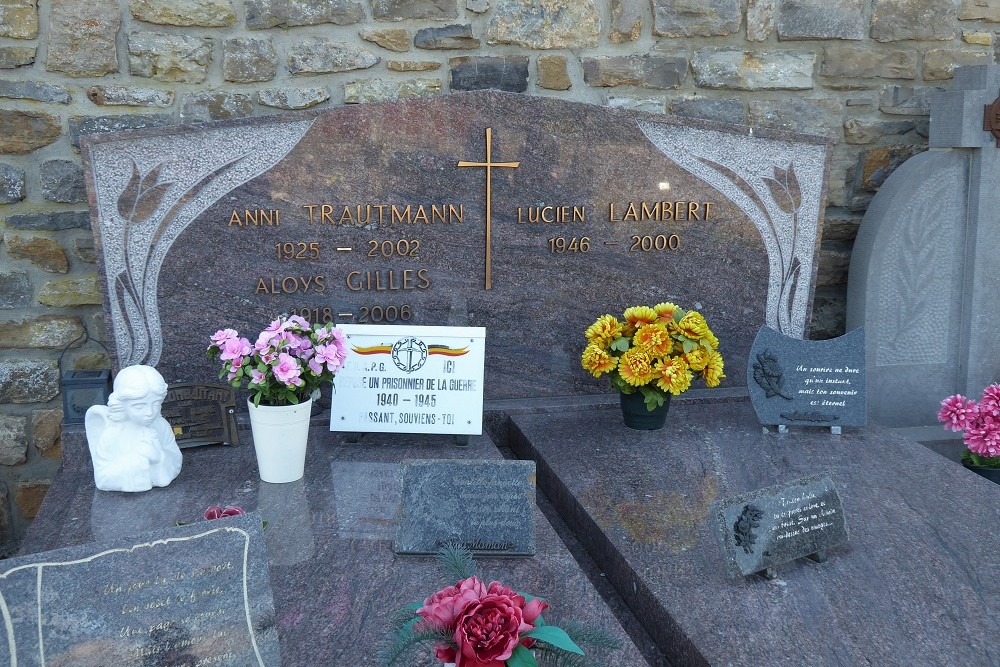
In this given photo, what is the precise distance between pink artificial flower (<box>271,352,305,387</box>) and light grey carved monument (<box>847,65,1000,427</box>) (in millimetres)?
2499

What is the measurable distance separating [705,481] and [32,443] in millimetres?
2689

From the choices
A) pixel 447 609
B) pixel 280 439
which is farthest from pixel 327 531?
pixel 447 609

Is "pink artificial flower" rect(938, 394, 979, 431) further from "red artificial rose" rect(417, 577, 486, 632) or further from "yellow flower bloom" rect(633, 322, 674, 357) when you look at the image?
"red artificial rose" rect(417, 577, 486, 632)

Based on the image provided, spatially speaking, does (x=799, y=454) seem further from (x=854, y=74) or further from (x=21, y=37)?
(x=21, y=37)

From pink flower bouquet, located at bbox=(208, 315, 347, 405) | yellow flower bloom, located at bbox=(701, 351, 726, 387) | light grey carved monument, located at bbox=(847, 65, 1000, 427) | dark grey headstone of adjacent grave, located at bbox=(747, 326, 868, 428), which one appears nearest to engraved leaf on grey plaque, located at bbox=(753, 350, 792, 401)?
dark grey headstone of adjacent grave, located at bbox=(747, 326, 868, 428)

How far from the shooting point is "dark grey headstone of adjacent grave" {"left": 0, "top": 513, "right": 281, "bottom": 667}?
1393mm

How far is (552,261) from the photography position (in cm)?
318

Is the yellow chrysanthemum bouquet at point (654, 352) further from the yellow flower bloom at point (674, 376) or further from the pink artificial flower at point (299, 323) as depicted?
the pink artificial flower at point (299, 323)

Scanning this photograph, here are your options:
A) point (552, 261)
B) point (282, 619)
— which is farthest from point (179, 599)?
point (552, 261)

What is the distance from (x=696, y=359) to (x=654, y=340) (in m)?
0.16

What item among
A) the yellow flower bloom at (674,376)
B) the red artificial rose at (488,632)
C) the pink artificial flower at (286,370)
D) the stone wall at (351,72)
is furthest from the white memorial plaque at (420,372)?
the red artificial rose at (488,632)

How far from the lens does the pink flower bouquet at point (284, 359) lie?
238cm

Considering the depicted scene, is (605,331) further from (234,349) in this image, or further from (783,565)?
(234,349)

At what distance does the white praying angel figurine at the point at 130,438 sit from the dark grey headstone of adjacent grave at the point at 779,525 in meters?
1.60
